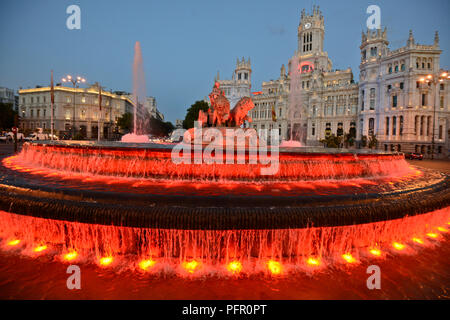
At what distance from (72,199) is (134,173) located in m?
3.57

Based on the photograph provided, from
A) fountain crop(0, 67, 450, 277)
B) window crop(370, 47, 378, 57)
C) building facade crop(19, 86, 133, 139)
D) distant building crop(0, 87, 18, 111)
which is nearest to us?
fountain crop(0, 67, 450, 277)

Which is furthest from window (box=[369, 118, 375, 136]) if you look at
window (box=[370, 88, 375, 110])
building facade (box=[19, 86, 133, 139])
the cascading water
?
building facade (box=[19, 86, 133, 139])

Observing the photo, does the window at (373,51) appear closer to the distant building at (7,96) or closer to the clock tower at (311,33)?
the clock tower at (311,33)

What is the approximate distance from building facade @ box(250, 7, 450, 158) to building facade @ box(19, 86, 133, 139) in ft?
171

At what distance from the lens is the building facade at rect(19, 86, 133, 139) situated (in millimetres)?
69625

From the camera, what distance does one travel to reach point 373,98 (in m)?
56.3

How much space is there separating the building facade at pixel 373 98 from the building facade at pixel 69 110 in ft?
171

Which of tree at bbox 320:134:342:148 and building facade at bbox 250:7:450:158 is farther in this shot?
building facade at bbox 250:7:450:158

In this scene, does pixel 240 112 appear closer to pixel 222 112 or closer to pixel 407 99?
pixel 222 112

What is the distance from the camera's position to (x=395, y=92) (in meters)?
50.8

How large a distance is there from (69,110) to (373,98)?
267 ft

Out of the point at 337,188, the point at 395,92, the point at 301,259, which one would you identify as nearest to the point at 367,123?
the point at 395,92

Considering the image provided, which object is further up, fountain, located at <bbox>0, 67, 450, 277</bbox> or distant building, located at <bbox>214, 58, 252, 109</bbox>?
distant building, located at <bbox>214, 58, 252, 109</bbox>

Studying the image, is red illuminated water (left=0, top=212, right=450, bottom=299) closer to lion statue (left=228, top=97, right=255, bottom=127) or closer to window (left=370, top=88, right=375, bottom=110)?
lion statue (left=228, top=97, right=255, bottom=127)
